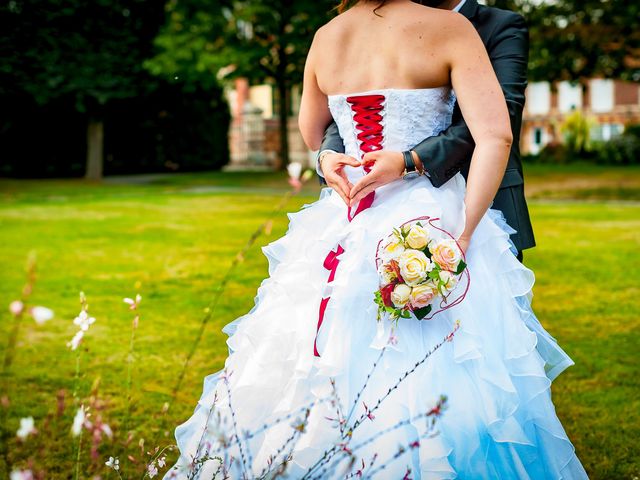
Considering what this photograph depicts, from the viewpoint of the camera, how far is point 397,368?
8.20 ft

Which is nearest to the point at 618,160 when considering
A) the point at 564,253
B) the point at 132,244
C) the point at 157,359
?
the point at 564,253

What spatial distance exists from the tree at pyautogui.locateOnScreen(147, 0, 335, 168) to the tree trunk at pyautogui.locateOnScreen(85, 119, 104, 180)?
303 cm

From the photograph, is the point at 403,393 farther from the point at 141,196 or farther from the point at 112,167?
the point at 112,167

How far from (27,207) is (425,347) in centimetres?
1618

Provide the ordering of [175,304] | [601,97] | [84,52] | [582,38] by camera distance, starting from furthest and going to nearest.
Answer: [601,97]
[84,52]
[582,38]
[175,304]

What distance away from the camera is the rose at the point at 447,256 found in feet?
8.05

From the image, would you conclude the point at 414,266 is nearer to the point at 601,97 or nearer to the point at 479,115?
the point at 479,115

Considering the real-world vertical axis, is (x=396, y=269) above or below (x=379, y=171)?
below

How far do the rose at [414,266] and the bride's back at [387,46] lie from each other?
21.8 inches

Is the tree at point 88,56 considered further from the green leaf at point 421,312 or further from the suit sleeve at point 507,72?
the green leaf at point 421,312

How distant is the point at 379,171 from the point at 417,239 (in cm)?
28

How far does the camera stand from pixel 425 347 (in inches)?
100.0

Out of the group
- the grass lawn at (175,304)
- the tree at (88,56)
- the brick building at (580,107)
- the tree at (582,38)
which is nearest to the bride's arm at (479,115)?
the grass lawn at (175,304)

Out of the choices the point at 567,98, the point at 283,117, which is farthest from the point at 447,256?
the point at 567,98
